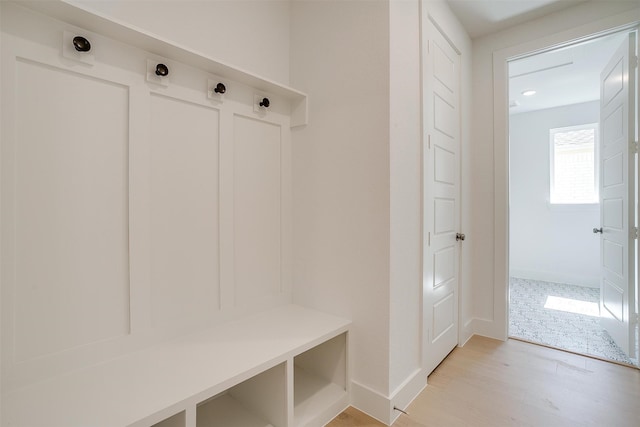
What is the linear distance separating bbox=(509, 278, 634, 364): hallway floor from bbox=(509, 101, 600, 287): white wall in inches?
13.0

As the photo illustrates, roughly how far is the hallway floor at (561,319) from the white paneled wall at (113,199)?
257cm

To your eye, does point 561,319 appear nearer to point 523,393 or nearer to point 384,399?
point 523,393

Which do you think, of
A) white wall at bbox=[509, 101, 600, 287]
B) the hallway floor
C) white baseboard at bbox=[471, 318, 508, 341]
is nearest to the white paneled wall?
white baseboard at bbox=[471, 318, 508, 341]

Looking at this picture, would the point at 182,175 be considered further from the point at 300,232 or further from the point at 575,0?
the point at 575,0

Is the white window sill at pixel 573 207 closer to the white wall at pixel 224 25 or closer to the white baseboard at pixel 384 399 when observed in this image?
the white baseboard at pixel 384 399

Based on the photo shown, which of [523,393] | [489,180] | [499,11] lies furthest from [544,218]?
[523,393]

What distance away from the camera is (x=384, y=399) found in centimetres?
152

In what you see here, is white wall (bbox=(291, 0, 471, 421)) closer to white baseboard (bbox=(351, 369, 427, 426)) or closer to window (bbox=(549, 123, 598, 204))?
white baseboard (bbox=(351, 369, 427, 426))

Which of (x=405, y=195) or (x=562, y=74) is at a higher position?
(x=562, y=74)

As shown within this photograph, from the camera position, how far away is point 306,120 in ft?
6.20

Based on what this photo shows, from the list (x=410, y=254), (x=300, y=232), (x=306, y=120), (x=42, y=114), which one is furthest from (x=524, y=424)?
(x=42, y=114)

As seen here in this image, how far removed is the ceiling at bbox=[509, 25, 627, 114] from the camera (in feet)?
9.02

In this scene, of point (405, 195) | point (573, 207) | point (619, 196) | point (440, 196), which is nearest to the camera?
point (405, 195)

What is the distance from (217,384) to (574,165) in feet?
18.0
